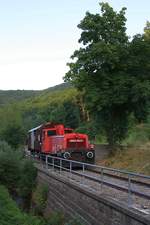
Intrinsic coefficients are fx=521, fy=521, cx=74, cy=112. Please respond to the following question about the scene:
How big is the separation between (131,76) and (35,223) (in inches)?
746

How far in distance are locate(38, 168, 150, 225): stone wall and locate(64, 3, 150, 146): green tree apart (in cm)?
930

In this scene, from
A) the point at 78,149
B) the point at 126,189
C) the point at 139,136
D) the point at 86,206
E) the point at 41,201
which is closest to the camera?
the point at 126,189


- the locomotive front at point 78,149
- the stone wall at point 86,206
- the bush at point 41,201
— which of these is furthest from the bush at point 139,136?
the stone wall at point 86,206

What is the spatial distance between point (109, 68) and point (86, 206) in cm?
1969

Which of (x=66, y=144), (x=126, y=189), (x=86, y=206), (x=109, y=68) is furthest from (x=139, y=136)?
(x=126, y=189)

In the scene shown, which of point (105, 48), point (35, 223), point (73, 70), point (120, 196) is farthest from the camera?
point (73, 70)

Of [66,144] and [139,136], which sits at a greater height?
[139,136]

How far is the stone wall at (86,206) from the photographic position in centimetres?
1436

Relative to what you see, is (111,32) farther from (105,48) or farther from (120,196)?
(120,196)

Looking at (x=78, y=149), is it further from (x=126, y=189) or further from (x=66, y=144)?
(x=126, y=189)

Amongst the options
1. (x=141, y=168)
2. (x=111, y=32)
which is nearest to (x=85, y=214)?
(x=141, y=168)

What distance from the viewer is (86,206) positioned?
19.1m

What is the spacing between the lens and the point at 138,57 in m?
37.5

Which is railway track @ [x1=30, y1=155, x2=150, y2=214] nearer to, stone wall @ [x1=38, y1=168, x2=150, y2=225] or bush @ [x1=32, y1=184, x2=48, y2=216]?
stone wall @ [x1=38, y1=168, x2=150, y2=225]
